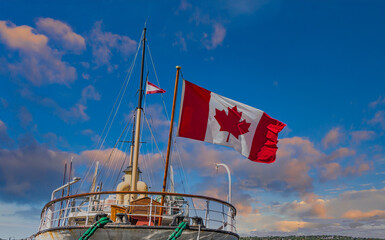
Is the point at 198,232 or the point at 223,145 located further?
the point at 223,145

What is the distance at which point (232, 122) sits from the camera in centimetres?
1568

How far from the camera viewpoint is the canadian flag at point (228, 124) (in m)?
14.7

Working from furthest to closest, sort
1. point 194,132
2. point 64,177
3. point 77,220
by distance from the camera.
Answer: point 64,177, point 77,220, point 194,132

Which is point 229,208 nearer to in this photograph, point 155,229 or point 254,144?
point 254,144

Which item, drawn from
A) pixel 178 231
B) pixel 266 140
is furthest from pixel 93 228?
pixel 266 140

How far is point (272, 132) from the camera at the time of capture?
16312 millimetres

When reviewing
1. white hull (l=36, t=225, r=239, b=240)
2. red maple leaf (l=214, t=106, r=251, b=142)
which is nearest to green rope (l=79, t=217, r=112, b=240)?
white hull (l=36, t=225, r=239, b=240)

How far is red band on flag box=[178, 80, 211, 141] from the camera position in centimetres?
→ 1455

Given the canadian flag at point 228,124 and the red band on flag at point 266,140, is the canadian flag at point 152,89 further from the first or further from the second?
the red band on flag at point 266,140

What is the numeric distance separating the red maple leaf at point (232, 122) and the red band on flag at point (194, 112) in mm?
724

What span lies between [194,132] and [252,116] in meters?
3.18

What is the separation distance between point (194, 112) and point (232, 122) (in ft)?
6.63

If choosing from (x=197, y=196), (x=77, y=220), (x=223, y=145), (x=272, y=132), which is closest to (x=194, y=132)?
(x=223, y=145)

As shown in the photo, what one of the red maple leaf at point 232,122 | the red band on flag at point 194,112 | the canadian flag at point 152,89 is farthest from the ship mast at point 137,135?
the red maple leaf at point 232,122
